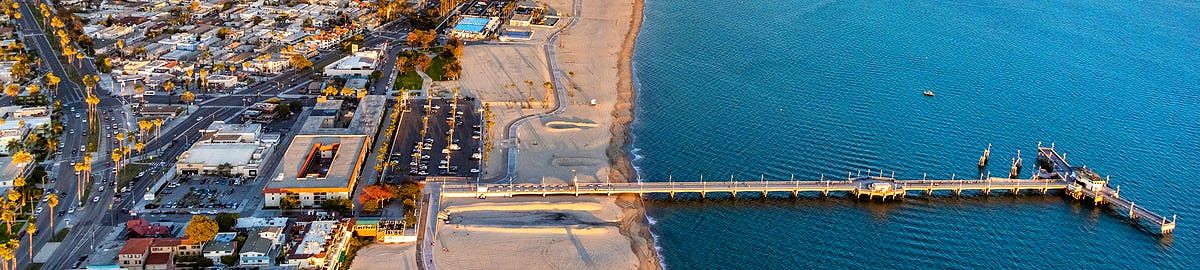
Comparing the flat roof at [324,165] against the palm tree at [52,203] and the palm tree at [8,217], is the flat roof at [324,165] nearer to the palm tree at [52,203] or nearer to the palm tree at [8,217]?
the palm tree at [52,203]

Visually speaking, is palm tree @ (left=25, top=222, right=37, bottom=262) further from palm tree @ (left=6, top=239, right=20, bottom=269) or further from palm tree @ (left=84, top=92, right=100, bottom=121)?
palm tree @ (left=84, top=92, right=100, bottom=121)

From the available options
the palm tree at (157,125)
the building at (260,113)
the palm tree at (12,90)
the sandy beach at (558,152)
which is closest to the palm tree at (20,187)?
the palm tree at (157,125)

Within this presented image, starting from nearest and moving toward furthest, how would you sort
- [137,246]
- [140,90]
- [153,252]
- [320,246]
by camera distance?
1. [137,246]
2. [153,252]
3. [320,246]
4. [140,90]

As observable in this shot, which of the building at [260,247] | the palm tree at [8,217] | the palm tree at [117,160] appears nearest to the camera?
the building at [260,247]

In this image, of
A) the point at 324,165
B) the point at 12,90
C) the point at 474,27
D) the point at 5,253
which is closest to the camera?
the point at 5,253

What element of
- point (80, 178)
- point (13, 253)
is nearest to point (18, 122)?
point (80, 178)

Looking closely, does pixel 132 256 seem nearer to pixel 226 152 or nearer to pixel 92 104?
pixel 226 152

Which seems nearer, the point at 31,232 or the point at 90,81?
the point at 31,232
